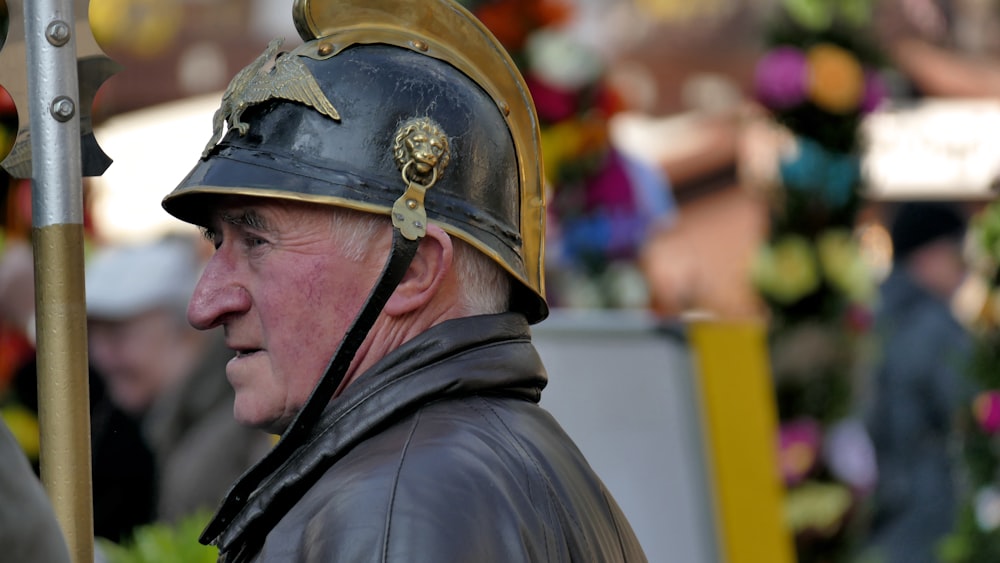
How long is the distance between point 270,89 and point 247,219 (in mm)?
188

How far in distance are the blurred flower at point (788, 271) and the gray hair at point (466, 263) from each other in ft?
15.9

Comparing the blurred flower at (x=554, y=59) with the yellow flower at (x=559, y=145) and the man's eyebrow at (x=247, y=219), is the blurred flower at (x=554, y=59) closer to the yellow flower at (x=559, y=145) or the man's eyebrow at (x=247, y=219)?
the yellow flower at (x=559, y=145)

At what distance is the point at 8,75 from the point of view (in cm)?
241

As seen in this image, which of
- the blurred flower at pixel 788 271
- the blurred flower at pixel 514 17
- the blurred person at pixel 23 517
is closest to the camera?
the blurred person at pixel 23 517

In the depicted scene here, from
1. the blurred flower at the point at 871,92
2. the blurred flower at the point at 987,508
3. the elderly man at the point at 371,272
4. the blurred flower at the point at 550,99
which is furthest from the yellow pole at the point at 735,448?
the blurred flower at the point at 871,92

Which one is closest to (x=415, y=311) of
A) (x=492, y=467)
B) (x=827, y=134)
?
(x=492, y=467)

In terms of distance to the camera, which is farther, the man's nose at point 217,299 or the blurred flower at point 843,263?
the blurred flower at point 843,263

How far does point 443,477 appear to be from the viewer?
2018 millimetres

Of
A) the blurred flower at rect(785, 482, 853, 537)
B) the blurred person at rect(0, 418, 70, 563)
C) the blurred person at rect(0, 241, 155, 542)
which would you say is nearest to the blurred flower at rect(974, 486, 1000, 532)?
the blurred flower at rect(785, 482, 853, 537)

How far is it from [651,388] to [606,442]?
22 cm

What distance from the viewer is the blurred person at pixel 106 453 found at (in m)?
5.95

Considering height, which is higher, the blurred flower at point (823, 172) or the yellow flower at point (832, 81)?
the yellow flower at point (832, 81)

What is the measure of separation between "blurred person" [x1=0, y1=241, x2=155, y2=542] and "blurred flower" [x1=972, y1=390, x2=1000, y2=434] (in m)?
3.15

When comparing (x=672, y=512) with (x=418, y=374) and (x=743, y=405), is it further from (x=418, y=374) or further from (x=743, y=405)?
(x=418, y=374)
